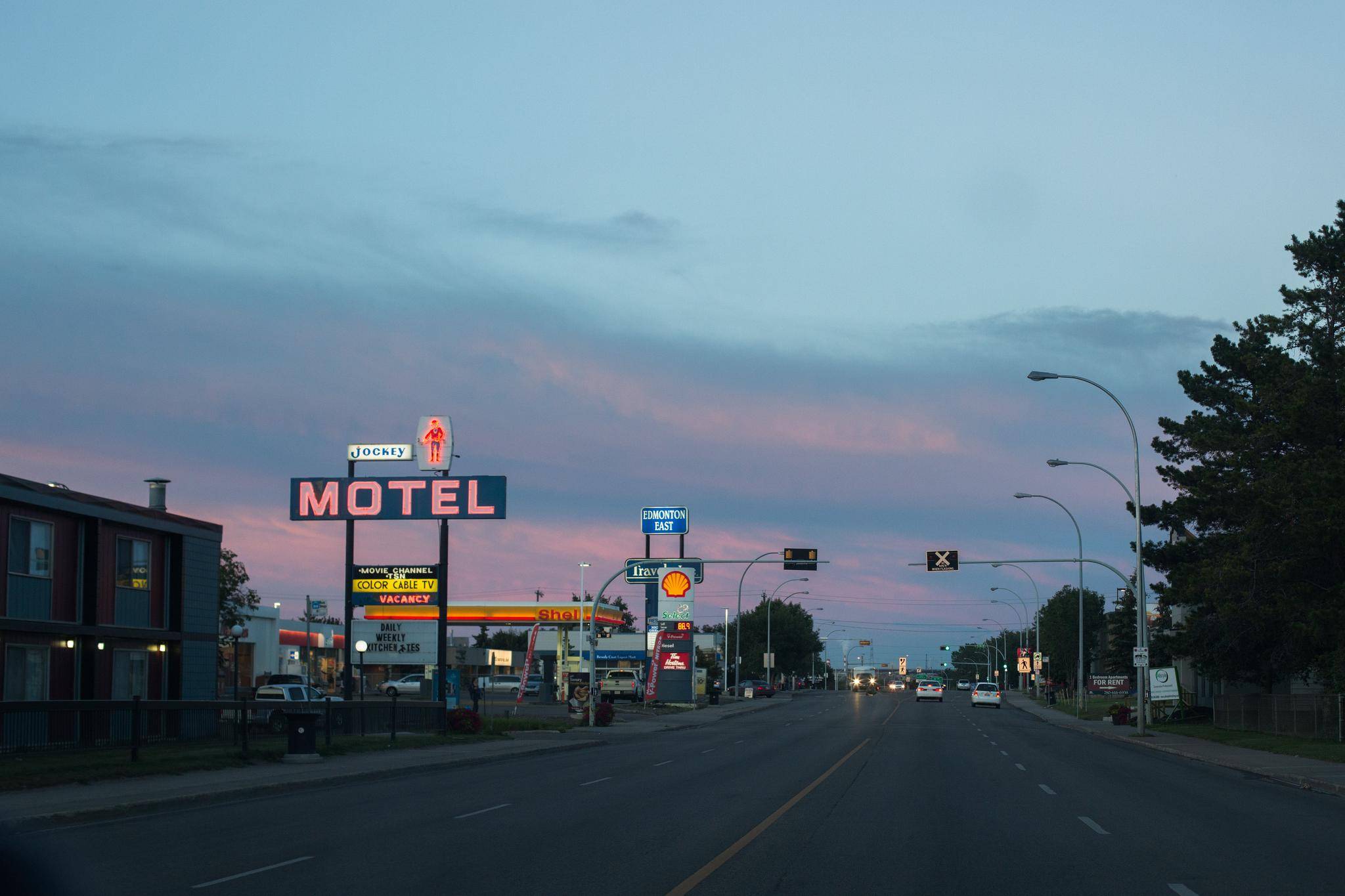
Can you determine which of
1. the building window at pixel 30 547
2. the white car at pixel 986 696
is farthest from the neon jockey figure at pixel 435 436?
the white car at pixel 986 696

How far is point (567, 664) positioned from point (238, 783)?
63062mm

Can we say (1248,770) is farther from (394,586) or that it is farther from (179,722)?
(394,586)

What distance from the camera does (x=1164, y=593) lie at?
147ft

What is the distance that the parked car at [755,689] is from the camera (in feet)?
321

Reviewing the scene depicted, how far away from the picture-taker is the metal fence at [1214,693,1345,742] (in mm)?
36375

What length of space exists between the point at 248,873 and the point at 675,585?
62100 mm

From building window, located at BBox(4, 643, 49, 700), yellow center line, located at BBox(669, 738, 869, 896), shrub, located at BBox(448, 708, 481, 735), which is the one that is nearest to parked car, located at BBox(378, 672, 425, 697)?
shrub, located at BBox(448, 708, 481, 735)

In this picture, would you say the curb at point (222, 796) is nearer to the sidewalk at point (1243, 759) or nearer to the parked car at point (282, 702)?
the parked car at point (282, 702)

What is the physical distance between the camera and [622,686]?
76.2 m

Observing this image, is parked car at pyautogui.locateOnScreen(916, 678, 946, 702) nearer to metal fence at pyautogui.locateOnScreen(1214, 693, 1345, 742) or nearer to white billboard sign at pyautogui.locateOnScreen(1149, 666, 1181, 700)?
white billboard sign at pyautogui.locateOnScreen(1149, 666, 1181, 700)

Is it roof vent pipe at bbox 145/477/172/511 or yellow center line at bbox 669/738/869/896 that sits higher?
roof vent pipe at bbox 145/477/172/511

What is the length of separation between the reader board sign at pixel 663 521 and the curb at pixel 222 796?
5302 centimetres

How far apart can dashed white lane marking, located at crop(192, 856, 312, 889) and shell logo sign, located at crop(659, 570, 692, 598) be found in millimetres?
60647

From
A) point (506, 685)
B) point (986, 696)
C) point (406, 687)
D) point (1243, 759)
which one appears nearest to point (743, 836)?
point (1243, 759)
